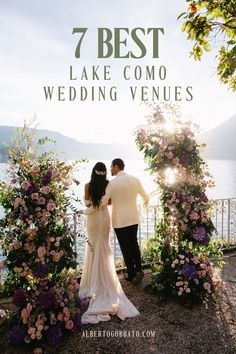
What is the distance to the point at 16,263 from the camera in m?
4.28

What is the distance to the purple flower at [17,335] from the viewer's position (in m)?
4.04

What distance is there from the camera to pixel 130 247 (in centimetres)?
585

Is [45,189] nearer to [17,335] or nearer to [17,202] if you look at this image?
[17,202]

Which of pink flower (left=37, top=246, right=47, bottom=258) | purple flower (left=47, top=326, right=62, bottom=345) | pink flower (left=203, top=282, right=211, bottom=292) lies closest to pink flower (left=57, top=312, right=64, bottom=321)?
purple flower (left=47, top=326, right=62, bottom=345)

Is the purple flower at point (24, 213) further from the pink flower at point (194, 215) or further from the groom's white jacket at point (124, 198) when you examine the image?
the pink flower at point (194, 215)

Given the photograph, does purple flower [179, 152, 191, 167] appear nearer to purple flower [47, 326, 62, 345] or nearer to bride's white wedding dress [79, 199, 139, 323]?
bride's white wedding dress [79, 199, 139, 323]

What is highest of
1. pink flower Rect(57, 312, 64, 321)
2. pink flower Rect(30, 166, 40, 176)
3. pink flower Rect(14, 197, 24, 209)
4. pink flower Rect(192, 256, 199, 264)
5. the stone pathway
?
pink flower Rect(30, 166, 40, 176)

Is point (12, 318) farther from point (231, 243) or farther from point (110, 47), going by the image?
point (231, 243)

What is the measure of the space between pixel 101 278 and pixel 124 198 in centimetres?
121

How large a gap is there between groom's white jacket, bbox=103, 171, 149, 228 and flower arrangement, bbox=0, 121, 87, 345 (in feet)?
4.04

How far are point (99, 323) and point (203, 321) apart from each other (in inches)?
50.6

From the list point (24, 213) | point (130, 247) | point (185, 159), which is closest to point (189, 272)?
point (130, 247)

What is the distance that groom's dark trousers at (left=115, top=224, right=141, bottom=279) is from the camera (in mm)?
5770

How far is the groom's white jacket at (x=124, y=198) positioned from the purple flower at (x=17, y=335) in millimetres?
2136
